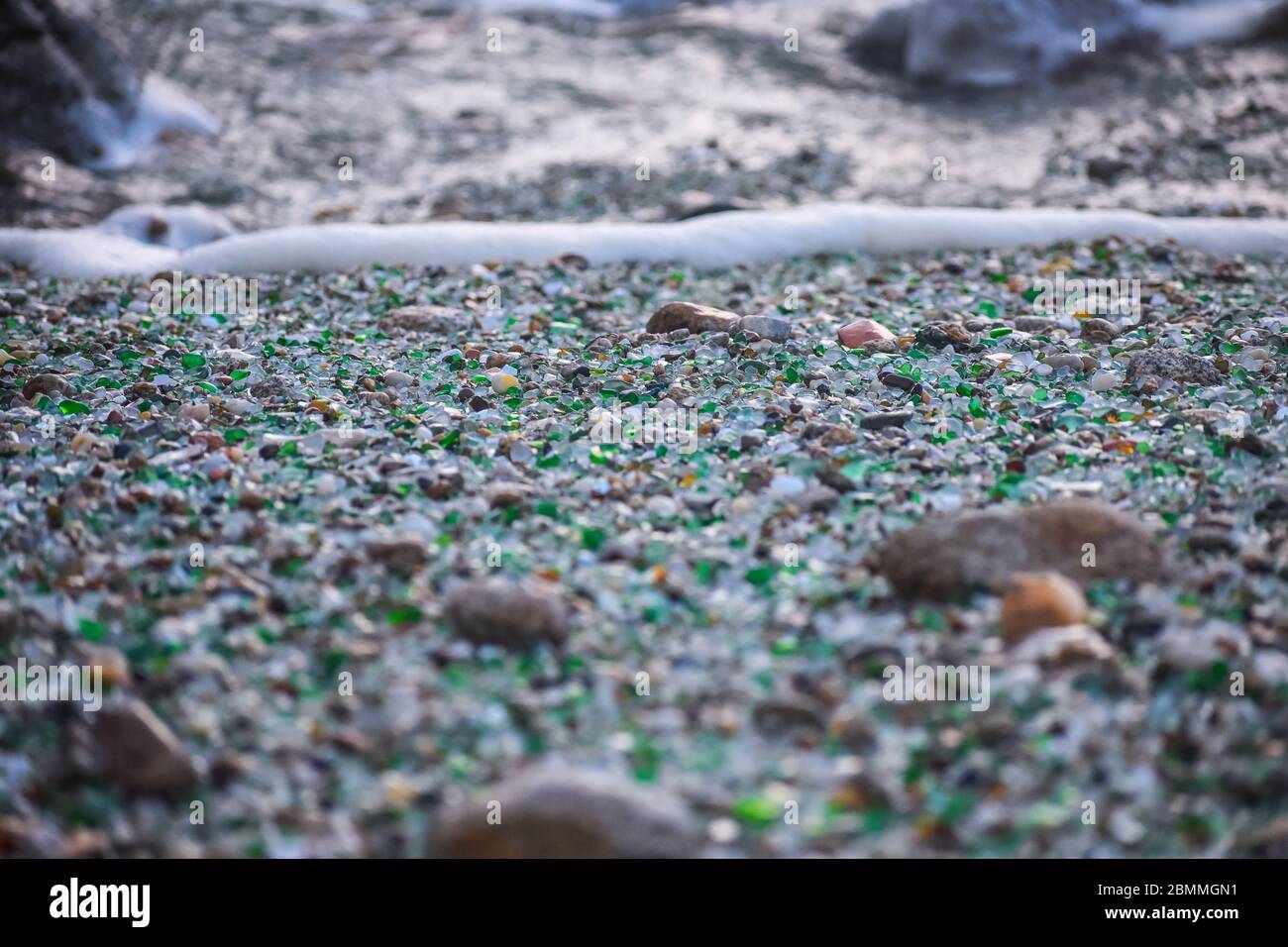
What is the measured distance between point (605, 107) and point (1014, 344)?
17.8ft

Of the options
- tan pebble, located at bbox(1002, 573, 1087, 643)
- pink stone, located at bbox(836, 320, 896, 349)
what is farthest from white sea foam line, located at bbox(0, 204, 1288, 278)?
tan pebble, located at bbox(1002, 573, 1087, 643)

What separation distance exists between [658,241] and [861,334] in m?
1.57

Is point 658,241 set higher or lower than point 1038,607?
higher

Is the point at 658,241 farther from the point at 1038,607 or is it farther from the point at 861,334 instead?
the point at 1038,607

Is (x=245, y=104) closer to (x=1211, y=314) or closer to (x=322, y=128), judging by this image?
(x=322, y=128)

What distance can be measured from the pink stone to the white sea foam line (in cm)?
128

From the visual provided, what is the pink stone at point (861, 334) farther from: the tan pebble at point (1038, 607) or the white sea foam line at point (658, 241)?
the tan pebble at point (1038, 607)

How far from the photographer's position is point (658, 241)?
509cm

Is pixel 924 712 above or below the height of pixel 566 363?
below

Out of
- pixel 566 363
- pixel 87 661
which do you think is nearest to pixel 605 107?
pixel 566 363

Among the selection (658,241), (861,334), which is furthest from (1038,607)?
(658,241)

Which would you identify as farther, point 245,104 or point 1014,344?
point 245,104

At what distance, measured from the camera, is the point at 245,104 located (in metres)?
8.48

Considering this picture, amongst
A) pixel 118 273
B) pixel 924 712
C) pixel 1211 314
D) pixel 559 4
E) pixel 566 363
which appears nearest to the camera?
pixel 924 712
